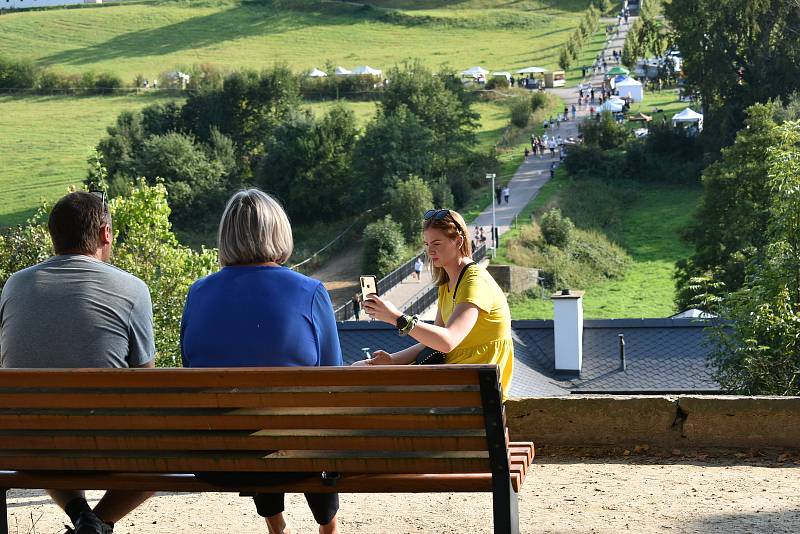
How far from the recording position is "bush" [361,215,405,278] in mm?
49375

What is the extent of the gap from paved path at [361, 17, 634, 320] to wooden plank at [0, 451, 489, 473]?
3147 centimetres

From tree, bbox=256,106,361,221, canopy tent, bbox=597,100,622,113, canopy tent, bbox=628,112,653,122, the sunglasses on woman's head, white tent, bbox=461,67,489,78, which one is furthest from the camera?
white tent, bbox=461,67,489,78

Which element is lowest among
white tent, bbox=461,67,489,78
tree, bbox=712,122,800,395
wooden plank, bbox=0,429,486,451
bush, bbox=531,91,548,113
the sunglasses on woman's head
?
bush, bbox=531,91,548,113

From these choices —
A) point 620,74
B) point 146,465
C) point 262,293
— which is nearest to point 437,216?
point 262,293

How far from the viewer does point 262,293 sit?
3.86 m

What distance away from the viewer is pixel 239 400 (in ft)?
11.6

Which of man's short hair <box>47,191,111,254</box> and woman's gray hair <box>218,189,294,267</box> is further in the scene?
man's short hair <box>47,191,111,254</box>

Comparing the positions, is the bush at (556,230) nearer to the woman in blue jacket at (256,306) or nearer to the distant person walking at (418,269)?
the distant person walking at (418,269)

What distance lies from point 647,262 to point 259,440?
4553cm

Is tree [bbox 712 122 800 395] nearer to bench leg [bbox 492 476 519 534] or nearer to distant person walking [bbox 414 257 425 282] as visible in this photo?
bench leg [bbox 492 476 519 534]

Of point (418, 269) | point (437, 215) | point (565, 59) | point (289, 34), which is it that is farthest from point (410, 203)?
point (289, 34)

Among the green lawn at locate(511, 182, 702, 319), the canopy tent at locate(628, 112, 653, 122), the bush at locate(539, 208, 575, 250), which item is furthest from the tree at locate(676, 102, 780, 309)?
the canopy tent at locate(628, 112, 653, 122)

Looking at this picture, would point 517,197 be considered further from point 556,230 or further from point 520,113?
point 520,113

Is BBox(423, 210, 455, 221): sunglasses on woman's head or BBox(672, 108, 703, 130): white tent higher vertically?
BBox(423, 210, 455, 221): sunglasses on woman's head
